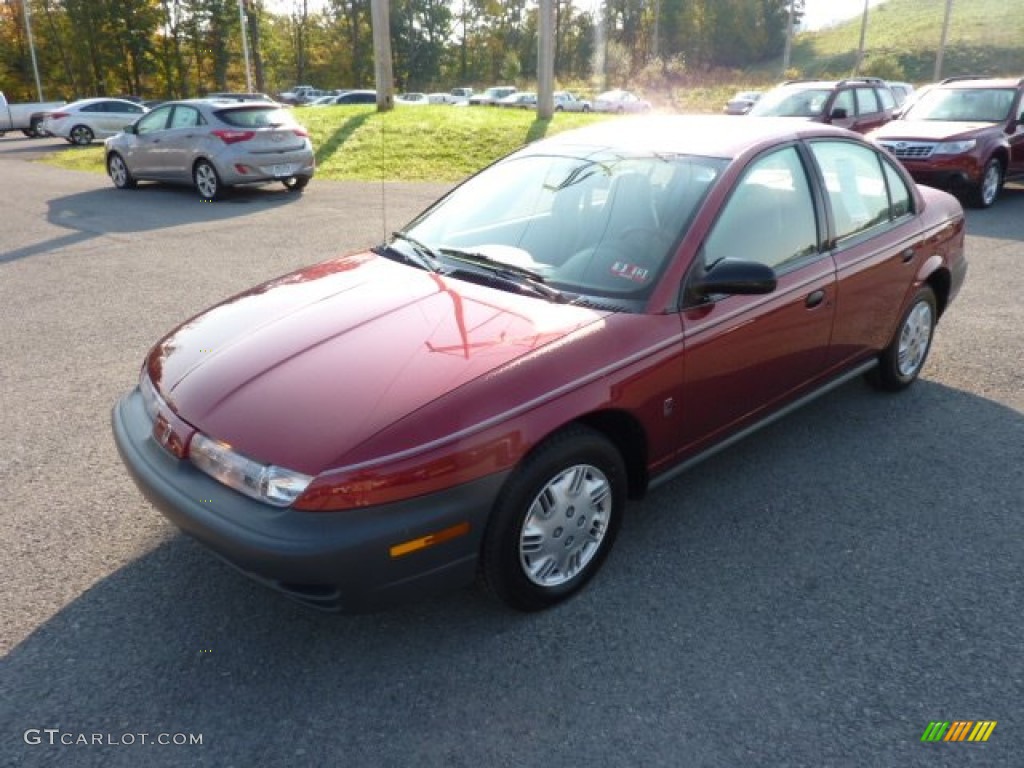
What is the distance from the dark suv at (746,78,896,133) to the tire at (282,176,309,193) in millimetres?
7516

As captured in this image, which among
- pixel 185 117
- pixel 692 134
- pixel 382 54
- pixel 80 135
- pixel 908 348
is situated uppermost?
pixel 382 54

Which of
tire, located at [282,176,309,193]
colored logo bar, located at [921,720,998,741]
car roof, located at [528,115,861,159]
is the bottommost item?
colored logo bar, located at [921,720,998,741]

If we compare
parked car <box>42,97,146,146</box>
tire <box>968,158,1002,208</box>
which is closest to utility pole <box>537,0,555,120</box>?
parked car <box>42,97,146,146</box>

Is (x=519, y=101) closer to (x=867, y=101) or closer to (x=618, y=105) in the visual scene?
(x=618, y=105)

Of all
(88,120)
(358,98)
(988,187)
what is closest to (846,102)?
(988,187)

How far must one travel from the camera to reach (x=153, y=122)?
44.0ft

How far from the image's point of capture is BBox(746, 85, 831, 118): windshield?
1259 centimetres

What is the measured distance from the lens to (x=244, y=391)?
265 cm

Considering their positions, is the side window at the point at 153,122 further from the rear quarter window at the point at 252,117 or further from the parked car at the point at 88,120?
the parked car at the point at 88,120

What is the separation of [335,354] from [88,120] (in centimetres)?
2581

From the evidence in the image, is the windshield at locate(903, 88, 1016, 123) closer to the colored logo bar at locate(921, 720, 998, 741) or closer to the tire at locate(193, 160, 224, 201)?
the tire at locate(193, 160, 224, 201)

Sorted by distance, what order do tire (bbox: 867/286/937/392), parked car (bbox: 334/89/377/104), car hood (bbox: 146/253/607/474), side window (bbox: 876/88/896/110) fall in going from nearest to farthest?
1. car hood (bbox: 146/253/607/474)
2. tire (bbox: 867/286/937/392)
3. side window (bbox: 876/88/896/110)
4. parked car (bbox: 334/89/377/104)

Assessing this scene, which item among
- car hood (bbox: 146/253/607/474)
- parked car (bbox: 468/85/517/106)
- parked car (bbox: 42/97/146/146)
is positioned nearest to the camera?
car hood (bbox: 146/253/607/474)

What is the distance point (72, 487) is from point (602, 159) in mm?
2908
